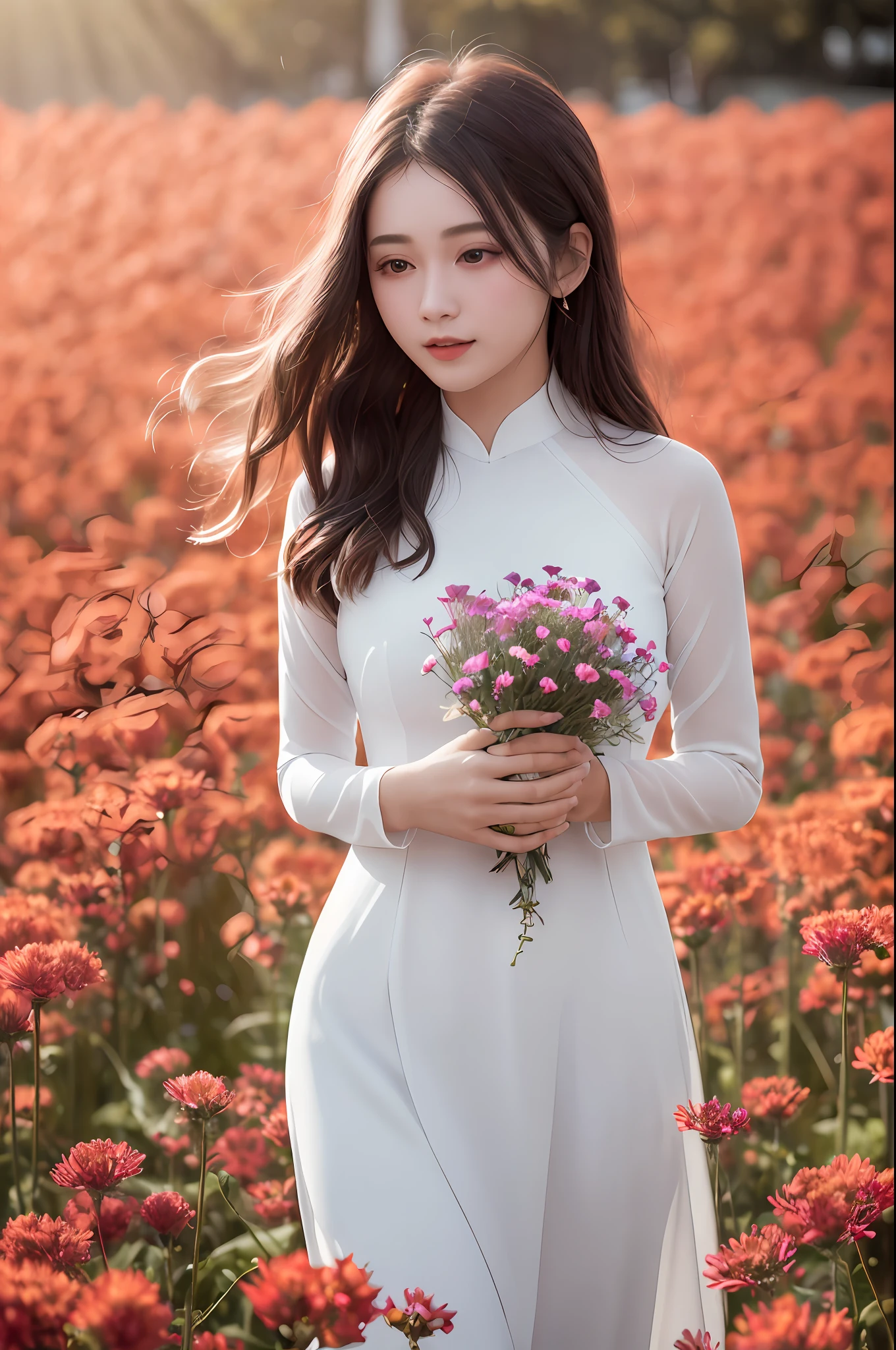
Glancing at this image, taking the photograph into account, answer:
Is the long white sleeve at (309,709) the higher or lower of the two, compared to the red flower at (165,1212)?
higher

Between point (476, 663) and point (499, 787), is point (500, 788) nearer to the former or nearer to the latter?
point (499, 787)

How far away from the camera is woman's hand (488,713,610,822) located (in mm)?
1225

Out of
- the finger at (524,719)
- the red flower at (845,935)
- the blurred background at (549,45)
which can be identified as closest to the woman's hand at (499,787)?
the finger at (524,719)

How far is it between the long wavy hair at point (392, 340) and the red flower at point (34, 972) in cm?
51

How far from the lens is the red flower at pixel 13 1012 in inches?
59.7

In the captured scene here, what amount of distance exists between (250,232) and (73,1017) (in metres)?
2.24

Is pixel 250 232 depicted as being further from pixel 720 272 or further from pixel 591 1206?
pixel 591 1206

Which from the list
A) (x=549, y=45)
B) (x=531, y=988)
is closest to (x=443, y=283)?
(x=531, y=988)

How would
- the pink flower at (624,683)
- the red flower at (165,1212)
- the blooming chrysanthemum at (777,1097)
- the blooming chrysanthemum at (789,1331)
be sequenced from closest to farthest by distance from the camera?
the blooming chrysanthemum at (789,1331) → the pink flower at (624,683) → the red flower at (165,1212) → the blooming chrysanthemum at (777,1097)

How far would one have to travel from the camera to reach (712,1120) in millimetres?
1341

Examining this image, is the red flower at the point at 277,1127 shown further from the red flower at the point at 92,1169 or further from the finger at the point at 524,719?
the finger at the point at 524,719

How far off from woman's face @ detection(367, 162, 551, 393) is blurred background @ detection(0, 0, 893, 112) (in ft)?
13.4

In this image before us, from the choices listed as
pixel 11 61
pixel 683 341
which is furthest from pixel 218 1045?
pixel 11 61

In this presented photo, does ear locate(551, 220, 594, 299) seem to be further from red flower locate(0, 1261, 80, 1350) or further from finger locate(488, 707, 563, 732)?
red flower locate(0, 1261, 80, 1350)
